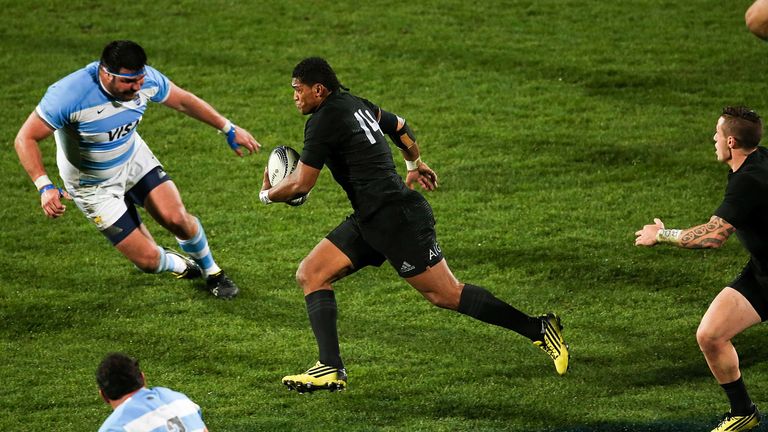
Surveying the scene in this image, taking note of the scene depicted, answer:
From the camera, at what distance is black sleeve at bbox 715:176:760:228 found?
243 inches

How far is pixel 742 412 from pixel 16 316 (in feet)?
18.4

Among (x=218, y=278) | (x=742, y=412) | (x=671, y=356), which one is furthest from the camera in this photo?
(x=218, y=278)

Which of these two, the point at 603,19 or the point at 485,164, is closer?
the point at 485,164

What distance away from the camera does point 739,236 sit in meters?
6.49

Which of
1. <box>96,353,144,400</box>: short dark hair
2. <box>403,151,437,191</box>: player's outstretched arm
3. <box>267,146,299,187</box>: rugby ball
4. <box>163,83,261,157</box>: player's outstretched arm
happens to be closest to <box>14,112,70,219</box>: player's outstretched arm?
<box>163,83,261,157</box>: player's outstretched arm

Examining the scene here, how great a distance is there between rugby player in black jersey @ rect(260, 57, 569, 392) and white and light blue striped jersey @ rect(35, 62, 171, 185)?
1.81m

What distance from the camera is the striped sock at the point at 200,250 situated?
9.11m

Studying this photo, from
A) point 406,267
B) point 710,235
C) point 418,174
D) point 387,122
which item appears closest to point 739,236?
point 710,235

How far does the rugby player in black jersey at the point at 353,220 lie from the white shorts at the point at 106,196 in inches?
77.2

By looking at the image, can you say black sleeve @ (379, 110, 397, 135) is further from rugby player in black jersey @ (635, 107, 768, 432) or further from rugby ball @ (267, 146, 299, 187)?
rugby player in black jersey @ (635, 107, 768, 432)

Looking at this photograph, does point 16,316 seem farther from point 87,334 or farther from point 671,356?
point 671,356

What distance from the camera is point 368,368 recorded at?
808 cm

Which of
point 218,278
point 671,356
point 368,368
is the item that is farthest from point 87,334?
point 671,356

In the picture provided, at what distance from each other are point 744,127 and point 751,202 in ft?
1.45
